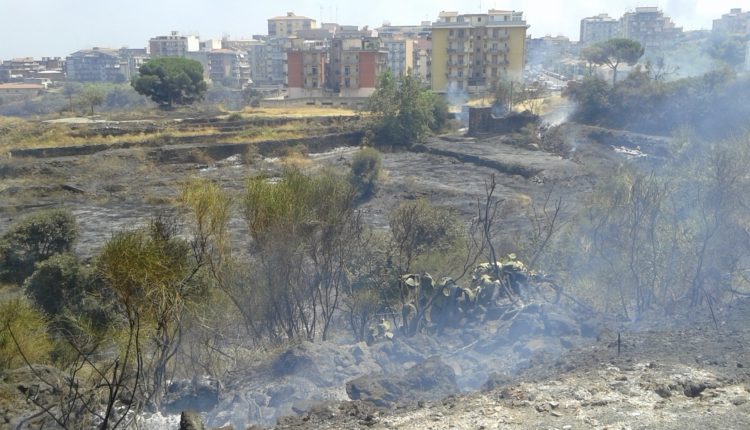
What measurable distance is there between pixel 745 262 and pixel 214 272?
11.1 metres

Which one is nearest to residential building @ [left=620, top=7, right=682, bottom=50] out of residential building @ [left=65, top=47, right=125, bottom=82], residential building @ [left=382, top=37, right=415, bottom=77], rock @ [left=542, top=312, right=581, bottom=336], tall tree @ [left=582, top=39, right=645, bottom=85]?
residential building @ [left=382, top=37, right=415, bottom=77]

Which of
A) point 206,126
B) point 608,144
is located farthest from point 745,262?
point 206,126

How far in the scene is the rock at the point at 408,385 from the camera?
1024cm

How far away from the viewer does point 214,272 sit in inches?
469

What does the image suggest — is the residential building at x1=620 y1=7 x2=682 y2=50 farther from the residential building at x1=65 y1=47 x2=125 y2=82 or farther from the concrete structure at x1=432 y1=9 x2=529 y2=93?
the residential building at x1=65 y1=47 x2=125 y2=82

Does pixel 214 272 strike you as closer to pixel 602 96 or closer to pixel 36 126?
pixel 36 126

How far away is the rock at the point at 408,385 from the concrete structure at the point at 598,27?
442ft

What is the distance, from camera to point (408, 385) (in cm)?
1054

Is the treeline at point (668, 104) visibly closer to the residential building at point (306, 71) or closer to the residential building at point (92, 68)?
the residential building at point (306, 71)

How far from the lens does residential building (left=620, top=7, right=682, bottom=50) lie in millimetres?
104125

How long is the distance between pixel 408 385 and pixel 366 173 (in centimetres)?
2288

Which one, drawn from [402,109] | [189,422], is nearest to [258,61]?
[402,109]

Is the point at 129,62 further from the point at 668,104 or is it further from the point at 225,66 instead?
the point at 668,104

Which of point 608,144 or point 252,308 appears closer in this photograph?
point 252,308
